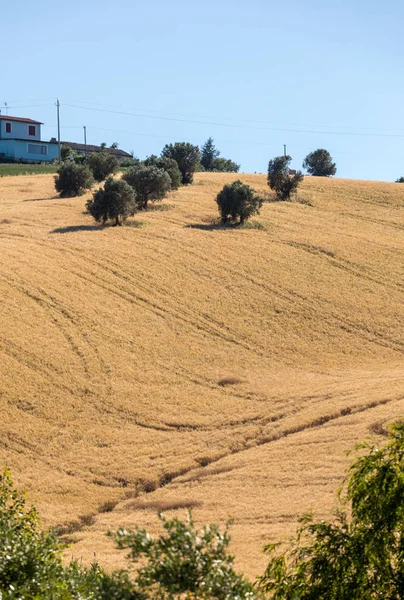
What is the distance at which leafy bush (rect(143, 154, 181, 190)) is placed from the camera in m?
81.9

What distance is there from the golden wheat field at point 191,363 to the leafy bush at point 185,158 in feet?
45.5

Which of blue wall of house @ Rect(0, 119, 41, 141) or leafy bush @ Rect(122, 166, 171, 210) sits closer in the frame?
leafy bush @ Rect(122, 166, 171, 210)

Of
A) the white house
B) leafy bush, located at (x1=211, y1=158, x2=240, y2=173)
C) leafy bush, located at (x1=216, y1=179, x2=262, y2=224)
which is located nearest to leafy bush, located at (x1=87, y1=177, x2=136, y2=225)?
leafy bush, located at (x1=216, y1=179, x2=262, y2=224)

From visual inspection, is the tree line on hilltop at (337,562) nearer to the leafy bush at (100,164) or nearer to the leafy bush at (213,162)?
the leafy bush at (100,164)

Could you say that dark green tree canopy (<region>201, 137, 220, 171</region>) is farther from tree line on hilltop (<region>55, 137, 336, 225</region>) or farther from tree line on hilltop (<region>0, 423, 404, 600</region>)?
tree line on hilltop (<region>0, 423, 404, 600</region>)

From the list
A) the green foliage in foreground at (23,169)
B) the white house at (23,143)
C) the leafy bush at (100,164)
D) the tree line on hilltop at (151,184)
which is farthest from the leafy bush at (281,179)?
the white house at (23,143)

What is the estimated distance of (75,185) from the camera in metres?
79.5

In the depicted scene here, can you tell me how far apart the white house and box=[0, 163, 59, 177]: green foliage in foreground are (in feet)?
20.0

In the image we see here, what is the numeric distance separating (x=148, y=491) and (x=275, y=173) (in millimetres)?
58030

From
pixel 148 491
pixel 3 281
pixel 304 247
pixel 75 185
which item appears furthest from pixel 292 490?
pixel 75 185

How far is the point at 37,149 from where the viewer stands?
116 meters

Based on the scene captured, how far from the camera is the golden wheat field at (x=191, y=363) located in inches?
1234

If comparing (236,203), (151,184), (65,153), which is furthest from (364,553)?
(65,153)

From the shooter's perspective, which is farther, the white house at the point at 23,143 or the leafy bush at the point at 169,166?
the white house at the point at 23,143
